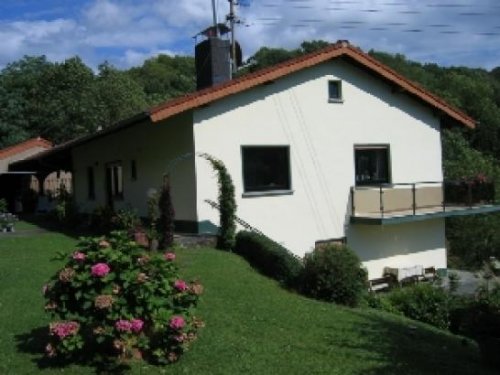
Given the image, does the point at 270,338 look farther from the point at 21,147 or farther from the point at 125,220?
the point at 21,147

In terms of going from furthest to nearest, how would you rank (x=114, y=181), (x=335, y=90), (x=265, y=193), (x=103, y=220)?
(x=114, y=181)
(x=335, y=90)
(x=103, y=220)
(x=265, y=193)

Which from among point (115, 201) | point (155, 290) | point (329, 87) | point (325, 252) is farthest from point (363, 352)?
point (115, 201)

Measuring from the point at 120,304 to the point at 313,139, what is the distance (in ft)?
45.5

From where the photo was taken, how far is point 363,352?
844cm

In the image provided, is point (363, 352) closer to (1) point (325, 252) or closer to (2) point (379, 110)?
(1) point (325, 252)

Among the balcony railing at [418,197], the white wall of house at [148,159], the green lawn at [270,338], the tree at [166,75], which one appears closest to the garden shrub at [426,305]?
the green lawn at [270,338]

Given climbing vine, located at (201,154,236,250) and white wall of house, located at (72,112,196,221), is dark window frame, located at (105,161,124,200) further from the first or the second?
climbing vine, located at (201,154,236,250)

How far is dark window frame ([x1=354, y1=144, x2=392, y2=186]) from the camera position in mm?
21312

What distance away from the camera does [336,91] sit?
68.4 ft

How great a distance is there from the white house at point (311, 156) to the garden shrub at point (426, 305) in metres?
5.28

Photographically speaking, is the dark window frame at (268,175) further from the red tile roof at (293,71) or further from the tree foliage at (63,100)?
the tree foliage at (63,100)

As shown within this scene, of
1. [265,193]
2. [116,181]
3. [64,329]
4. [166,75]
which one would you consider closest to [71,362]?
[64,329]

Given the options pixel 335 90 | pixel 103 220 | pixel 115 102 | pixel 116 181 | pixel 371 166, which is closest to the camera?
pixel 103 220

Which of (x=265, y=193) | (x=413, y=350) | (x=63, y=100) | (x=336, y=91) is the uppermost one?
(x=63, y=100)
